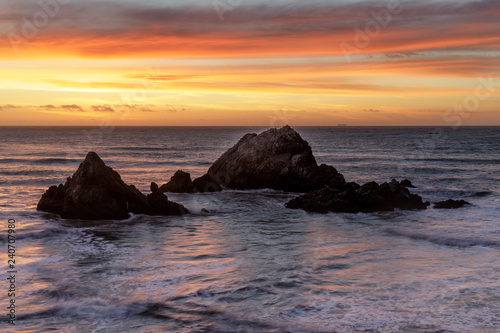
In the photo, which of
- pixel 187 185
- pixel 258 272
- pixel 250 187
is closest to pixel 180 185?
pixel 187 185

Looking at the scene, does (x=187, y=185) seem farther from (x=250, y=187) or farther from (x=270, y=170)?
(x=270, y=170)

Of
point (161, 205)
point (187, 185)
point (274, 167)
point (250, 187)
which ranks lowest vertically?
point (250, 187)

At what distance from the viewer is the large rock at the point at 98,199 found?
2091 cm

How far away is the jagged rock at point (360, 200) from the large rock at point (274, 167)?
5.45 metres

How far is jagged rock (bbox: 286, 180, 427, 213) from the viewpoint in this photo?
75.5 ft

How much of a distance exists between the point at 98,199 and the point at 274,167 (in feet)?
43.5

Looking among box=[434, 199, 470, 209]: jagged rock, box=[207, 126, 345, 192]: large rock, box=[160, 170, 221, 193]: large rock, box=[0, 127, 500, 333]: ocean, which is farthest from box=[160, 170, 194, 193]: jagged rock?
box=[434, 199, 470, 209]: jagged rock

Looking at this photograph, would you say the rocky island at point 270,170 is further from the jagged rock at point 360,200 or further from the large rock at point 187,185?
the jagged rock at point 360,200

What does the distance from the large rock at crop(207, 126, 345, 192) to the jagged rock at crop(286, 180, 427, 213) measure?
5.45 meters

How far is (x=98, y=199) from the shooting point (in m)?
21.0

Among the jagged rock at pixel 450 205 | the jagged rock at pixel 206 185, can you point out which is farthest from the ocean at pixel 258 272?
the jagged rock at pixel 206 185

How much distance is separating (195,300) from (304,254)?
16.1 ft

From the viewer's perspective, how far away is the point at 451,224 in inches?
789

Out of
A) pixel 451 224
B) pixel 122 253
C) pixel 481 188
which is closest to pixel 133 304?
pixel 122 253
